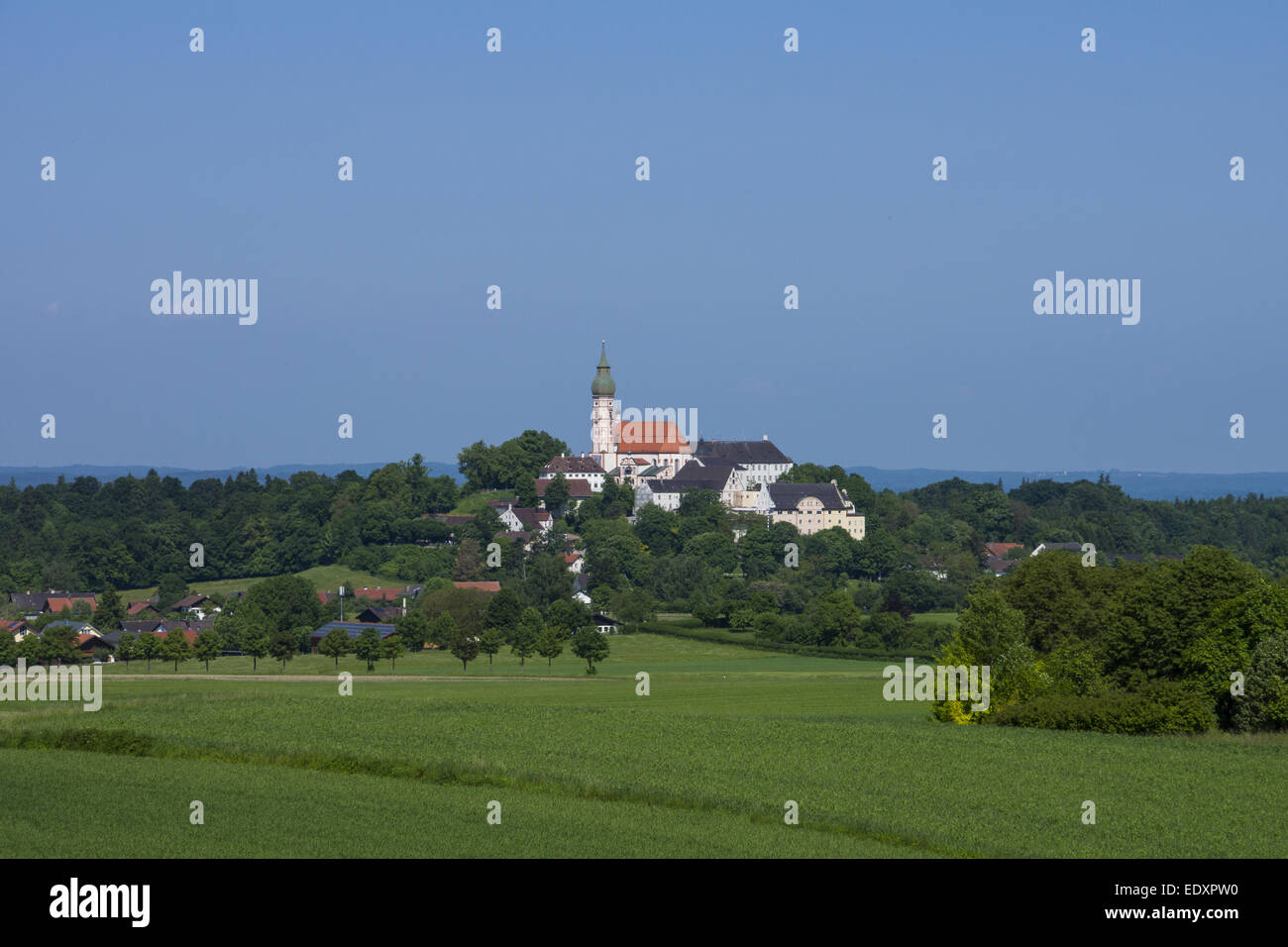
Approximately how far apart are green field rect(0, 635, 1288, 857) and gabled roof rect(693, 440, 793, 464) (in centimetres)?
13882

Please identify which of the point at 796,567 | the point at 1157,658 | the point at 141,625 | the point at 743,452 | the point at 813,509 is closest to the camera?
the point at 1157,658

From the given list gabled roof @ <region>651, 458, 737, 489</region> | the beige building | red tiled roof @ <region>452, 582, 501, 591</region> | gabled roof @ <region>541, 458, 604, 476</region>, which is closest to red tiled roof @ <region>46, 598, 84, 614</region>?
red tiled roof @ <region>452, 582, 501, 591</region>

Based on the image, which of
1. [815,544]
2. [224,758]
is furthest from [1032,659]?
[815,544]

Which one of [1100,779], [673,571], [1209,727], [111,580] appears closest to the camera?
[1100,779]

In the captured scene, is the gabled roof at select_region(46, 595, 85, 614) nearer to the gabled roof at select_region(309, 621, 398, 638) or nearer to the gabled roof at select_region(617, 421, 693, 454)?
the gabled roof at select_region(309, 621, 398, 638)

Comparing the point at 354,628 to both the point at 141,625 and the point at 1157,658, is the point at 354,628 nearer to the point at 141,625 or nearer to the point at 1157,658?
the point at 141,625

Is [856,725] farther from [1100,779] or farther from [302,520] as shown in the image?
[302,520]

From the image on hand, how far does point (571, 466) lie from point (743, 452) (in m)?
26.5

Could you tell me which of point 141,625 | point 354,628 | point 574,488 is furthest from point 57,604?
point 574,488

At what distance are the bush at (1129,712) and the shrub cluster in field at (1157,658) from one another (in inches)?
1.1

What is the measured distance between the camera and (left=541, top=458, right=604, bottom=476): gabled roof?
169250 mm

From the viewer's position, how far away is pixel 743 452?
609 ft
